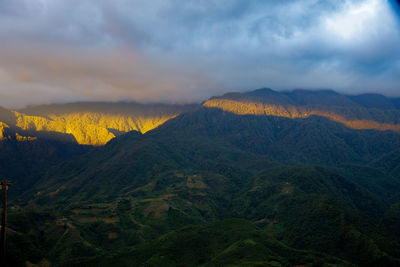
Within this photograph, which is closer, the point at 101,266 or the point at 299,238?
the point at 101,266

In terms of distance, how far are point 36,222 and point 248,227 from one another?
124596 millimetres

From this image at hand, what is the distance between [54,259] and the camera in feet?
513

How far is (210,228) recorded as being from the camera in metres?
179

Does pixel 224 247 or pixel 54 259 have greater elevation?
pixel 224 247

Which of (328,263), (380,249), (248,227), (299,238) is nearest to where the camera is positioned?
(328,263)

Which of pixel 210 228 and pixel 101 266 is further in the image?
pixel 210 228

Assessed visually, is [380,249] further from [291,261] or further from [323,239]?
[291,261]

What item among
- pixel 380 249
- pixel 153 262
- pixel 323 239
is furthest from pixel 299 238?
pixel 153 262

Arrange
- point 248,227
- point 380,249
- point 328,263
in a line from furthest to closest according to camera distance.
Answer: point 248,227, point 380,249, point 328,263

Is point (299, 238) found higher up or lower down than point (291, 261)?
lower down

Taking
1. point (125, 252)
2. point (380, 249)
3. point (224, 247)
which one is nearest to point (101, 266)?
point (125, 252)

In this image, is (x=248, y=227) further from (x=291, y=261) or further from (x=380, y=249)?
(x=380, y=249)

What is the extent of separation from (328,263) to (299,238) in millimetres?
68093

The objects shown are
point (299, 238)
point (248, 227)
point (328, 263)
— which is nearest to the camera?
point (328, 263)
